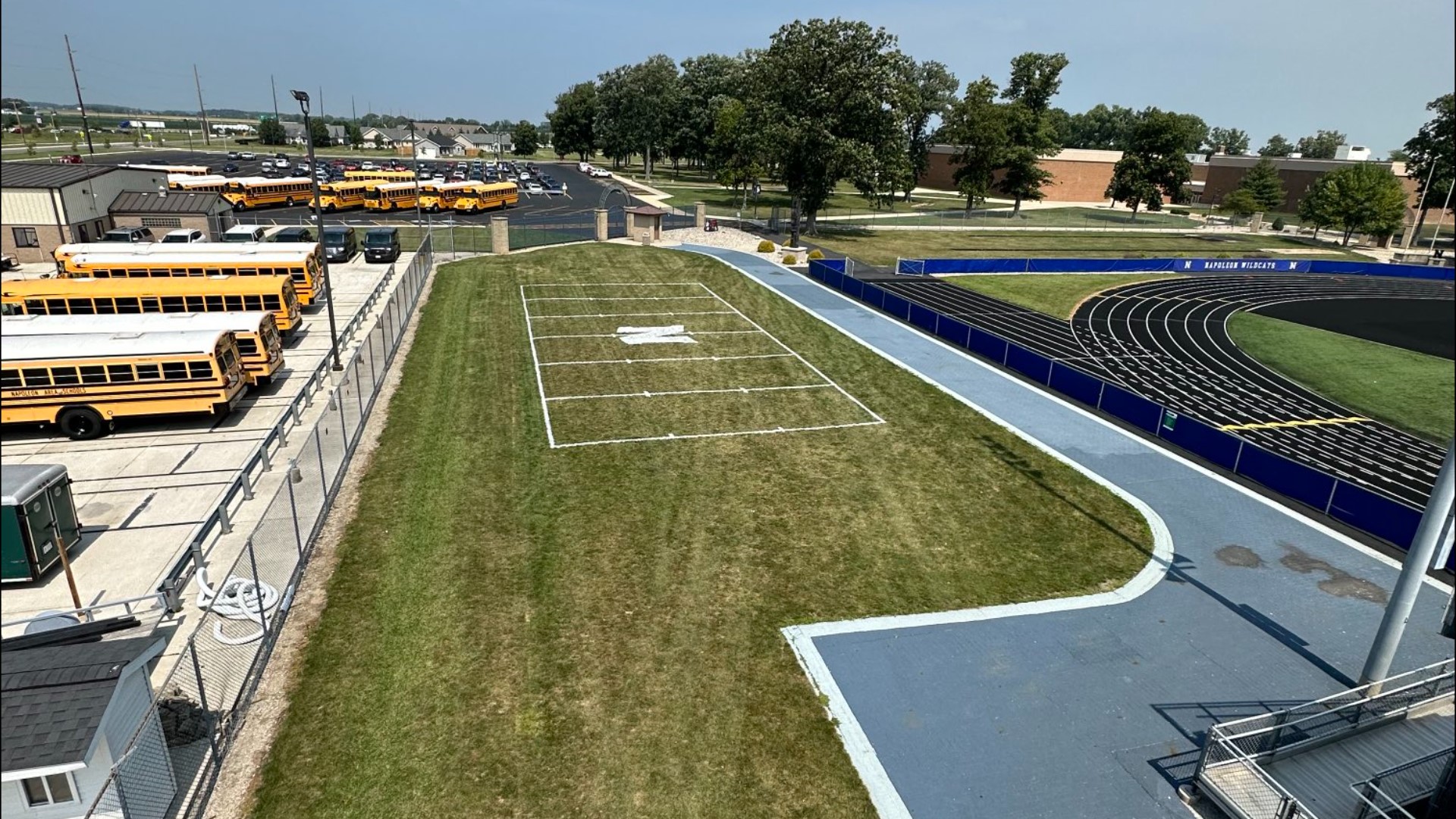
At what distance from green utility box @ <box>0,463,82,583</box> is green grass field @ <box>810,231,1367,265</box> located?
175 ft

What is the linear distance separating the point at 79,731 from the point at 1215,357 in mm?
43744

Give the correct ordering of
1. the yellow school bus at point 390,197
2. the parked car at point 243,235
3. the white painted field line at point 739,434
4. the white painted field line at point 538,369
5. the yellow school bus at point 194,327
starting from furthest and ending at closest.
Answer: the yellow school bus at point 390,197, the parked car at point 243,235, the white painted field line at point 538,369, the white painted field line at point 739,434, the yellow school bus at point 194,327

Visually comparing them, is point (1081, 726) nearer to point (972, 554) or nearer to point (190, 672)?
point (972, 554)

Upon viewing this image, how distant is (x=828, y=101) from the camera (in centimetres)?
6203

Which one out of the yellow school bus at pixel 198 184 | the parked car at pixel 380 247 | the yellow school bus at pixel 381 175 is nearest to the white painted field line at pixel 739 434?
the parked car at pixel 380 247

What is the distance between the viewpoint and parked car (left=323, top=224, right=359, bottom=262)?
151 feet

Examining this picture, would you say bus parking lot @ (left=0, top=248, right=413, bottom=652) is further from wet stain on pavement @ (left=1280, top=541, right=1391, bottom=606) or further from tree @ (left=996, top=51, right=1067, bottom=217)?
tree @ (left=996, top=51, right=1067, bottom=217)

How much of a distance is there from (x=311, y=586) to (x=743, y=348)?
21.2 metres

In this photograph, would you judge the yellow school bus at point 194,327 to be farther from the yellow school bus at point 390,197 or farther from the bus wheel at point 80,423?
the yellow school bus at point 390,197

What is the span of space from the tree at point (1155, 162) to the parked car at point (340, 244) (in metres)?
95.2

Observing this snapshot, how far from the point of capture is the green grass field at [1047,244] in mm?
67938

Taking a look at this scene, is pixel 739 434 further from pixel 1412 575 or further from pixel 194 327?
pixel 194 327

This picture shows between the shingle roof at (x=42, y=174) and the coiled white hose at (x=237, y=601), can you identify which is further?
the shingle roof at (x=42, y=174)

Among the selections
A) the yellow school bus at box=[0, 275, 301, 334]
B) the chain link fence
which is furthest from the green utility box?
the yellow school bus at box=[0, 275, 301, 334]
